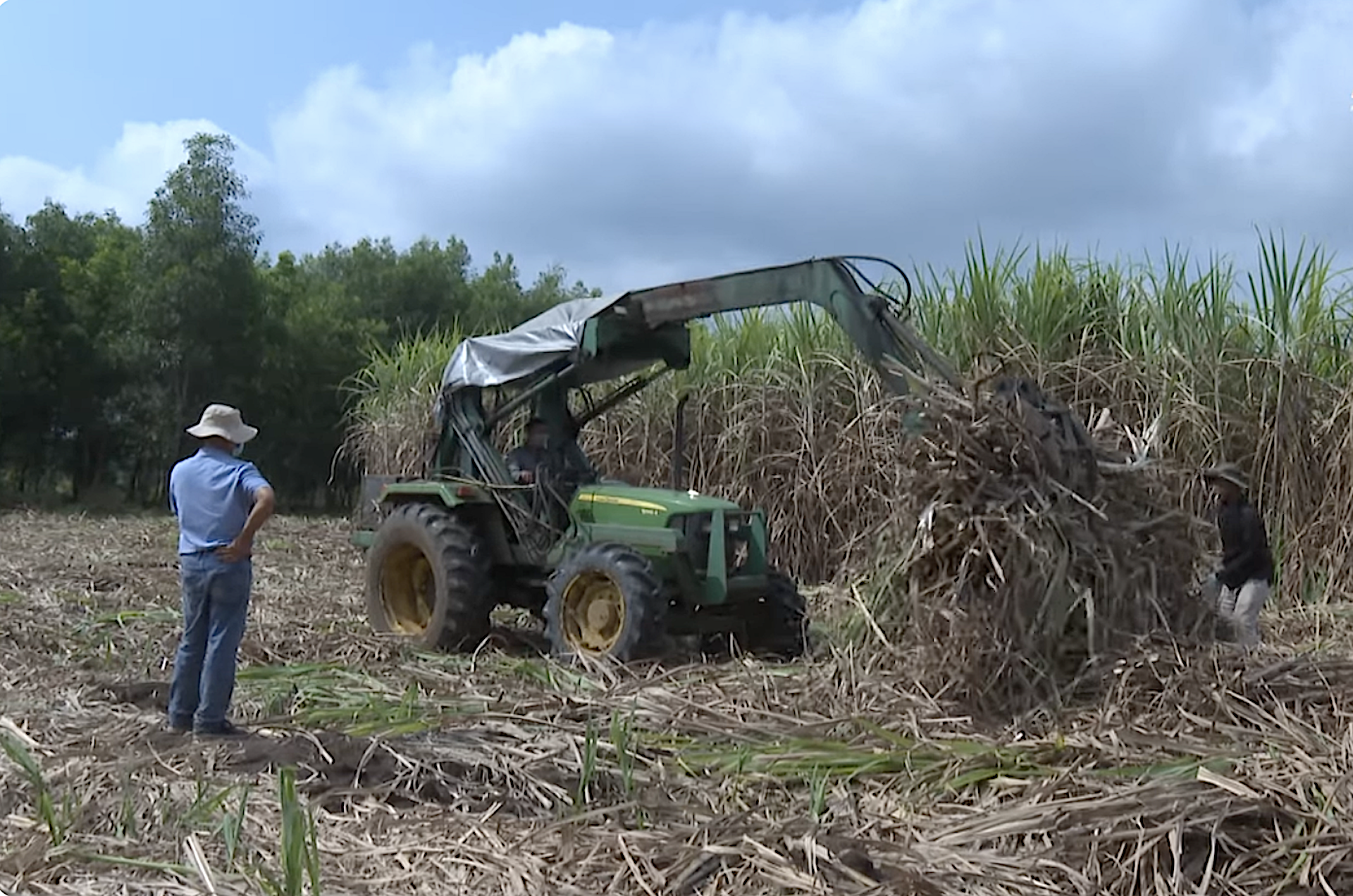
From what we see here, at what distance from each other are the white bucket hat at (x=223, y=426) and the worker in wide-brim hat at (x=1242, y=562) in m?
4.61

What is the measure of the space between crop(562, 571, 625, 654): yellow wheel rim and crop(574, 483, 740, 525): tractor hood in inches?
16.5

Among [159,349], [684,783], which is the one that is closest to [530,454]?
[684,783]

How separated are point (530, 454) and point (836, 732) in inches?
141

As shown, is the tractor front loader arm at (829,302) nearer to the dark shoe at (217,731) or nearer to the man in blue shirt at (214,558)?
the man in blue shirt at (214,558)

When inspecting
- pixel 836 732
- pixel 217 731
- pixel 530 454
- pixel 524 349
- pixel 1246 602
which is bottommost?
pixel 217 731

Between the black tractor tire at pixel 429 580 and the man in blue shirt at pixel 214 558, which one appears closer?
the man in blue shirt at pixel 214 558

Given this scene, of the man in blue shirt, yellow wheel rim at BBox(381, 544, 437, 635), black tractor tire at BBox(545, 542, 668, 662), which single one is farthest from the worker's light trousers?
yellow wheel rim at BBox(381, 544, 437, 635)

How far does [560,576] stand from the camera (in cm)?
726

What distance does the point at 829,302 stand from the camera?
6730mm

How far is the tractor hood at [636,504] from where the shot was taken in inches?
287

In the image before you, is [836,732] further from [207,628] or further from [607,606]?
[207,628]

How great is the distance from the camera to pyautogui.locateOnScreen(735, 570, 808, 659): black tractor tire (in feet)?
24.4

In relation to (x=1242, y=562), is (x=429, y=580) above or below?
below

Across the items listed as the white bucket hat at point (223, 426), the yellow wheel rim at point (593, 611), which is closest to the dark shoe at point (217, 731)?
the white bucket hat at point (223, 426)
